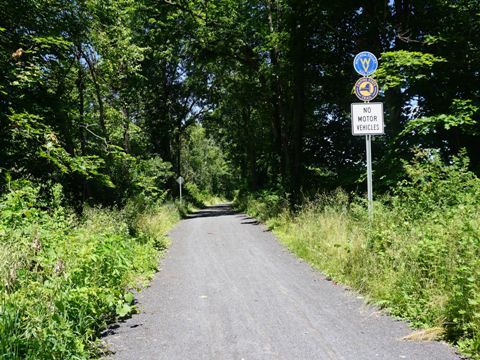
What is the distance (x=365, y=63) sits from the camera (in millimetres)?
7910

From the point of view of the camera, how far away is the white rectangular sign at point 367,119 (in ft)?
25.4

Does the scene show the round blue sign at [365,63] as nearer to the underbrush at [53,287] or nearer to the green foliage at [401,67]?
the green foliage at [401,67]

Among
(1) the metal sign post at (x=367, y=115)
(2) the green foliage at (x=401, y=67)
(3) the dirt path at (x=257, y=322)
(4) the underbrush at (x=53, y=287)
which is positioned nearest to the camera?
(4) the underbrush at (x=53, y=287)

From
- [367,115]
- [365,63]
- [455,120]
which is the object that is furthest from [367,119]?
[455,120]

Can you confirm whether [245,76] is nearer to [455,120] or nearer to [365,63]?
[455,120]

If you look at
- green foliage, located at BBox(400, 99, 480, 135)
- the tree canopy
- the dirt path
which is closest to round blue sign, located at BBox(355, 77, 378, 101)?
the tree canopy

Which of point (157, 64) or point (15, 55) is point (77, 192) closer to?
point (15, 55)

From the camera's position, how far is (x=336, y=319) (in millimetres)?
5293

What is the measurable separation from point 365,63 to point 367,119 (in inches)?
46.9

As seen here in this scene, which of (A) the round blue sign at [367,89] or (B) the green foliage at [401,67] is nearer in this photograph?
(A) the round blue sign at [367,89]

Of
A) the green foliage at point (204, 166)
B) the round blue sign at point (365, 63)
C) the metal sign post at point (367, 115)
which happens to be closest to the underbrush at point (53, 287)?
the metal sign post at point (367, 115)

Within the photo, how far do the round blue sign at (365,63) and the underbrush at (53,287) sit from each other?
588cm

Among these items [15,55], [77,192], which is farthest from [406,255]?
[77,192]

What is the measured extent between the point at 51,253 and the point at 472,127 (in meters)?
10.6
